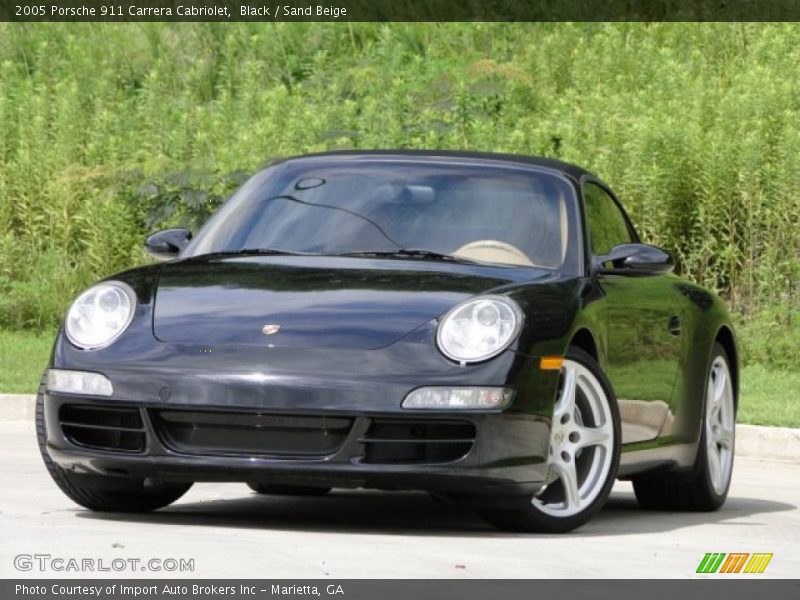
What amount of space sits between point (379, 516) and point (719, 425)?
205cm

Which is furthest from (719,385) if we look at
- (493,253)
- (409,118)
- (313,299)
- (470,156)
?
(409,118)

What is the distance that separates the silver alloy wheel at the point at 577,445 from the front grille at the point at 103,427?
150 cm

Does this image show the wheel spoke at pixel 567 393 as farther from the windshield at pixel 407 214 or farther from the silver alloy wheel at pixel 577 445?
the windshield at pixel 407 214

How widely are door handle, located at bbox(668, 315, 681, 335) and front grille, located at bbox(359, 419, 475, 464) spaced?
78.2 inches

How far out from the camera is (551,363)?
7305 mm

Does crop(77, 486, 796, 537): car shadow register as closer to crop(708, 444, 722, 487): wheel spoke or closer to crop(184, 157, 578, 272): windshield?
crop(708, 444, 722, 487): wheel spoke

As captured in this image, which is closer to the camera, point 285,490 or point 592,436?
point 592,436

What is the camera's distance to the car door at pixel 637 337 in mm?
8180

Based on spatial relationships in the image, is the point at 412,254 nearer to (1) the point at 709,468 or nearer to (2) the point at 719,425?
(1) the point at 709,468

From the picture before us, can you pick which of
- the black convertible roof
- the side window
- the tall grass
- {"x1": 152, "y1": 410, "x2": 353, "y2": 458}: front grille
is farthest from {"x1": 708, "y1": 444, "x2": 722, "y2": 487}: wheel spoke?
the tall grass

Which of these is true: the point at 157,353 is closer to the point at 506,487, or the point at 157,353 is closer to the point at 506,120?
the point at 506,487

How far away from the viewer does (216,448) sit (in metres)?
7.14

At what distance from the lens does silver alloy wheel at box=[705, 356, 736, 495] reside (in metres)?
9.33

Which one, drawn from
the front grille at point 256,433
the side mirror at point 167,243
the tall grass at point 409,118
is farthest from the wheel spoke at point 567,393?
the tall grass at point 409,118
